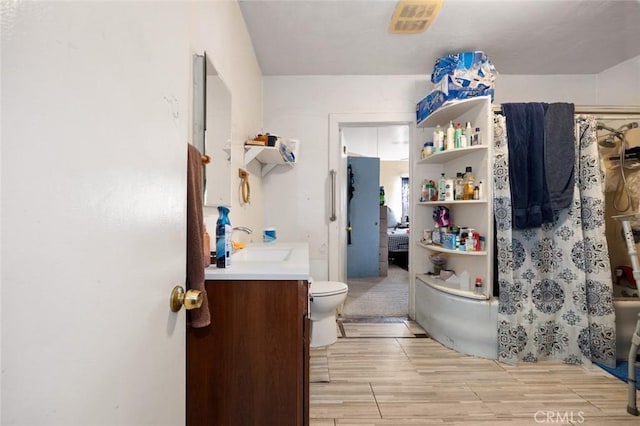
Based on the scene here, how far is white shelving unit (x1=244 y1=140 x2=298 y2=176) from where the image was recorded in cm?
212

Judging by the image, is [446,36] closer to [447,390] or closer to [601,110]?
[601,110]

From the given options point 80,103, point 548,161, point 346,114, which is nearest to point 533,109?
point 548,161

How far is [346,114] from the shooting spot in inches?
115

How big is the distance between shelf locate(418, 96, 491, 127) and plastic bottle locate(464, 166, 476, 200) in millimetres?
470

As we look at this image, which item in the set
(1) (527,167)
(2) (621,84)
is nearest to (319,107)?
(1) (527,167)

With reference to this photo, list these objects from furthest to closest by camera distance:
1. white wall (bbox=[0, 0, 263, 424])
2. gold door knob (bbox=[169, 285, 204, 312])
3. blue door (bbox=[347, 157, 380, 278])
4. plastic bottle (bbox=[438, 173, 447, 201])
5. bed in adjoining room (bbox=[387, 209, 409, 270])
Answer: bed in adjoining room (bbox=[387, 209, 409, 270])
blue door (bbox=[347, 157, 380, 278])
plastic bottle (bbox=[438, 173, 447, 201])
gold door knob (bbox=[169, 285, 204, 312])
white wall (bbox=[0, 0, 263, 424])

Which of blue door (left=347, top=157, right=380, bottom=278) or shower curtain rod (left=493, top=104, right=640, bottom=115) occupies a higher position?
shower curtain rod (left=493, top=104, right=640, bottom=115)

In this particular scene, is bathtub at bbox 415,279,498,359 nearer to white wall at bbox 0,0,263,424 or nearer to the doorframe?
the doorframe

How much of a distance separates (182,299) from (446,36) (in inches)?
102

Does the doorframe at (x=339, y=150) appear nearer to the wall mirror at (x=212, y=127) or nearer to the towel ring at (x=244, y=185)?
the towel ring at (x=244, y=185)

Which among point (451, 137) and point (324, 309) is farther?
point (451, 137)

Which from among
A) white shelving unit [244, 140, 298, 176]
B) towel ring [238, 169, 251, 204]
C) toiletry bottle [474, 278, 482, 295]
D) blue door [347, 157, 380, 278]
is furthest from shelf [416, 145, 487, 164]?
blue door [347, 157, 380, 278]

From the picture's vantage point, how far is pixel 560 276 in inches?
82.2

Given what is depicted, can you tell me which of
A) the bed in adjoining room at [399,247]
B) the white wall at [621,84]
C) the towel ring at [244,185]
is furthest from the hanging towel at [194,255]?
the bed in adjoining room at [399,247]
